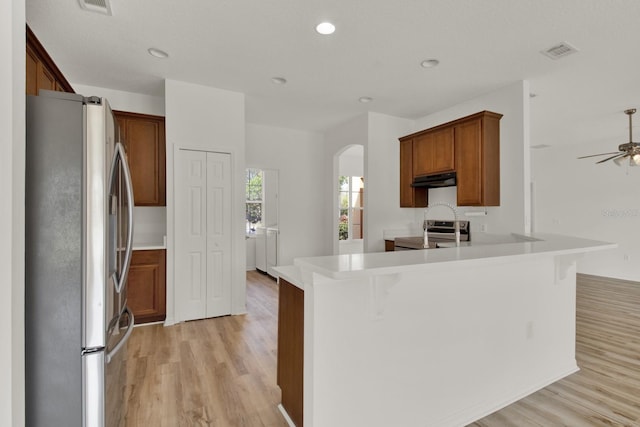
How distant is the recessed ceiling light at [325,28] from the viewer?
98.9 inches

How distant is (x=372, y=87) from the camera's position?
380 centimetres

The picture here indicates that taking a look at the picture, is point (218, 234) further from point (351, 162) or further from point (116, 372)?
point (351, 162)

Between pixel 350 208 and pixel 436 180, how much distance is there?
3087 mm

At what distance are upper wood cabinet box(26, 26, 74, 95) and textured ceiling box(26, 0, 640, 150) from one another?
0.58ft

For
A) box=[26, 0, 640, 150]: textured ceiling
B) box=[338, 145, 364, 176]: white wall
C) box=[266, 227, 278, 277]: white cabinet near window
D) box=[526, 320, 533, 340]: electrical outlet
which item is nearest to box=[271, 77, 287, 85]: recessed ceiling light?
box=[26, 0, 640, 150]: textured ceiling

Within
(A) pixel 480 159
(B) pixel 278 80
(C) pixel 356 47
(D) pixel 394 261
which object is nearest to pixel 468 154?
(A) pixel 480 159

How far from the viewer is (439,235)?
4344 mm

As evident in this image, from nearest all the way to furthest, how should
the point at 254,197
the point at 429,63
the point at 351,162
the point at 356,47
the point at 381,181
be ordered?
the point at 356,47 → the point at 429,63 → the point at 381,181 → the point at 254,197 → the point at 351,162

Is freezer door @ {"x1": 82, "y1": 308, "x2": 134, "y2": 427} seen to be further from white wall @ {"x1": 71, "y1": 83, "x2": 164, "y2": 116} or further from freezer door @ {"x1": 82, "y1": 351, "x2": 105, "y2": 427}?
white wall @ {"x1": 71, "y1": 83, "x2": 164, "y2": 116}

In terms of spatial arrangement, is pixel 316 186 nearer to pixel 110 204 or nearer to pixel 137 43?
pixel 137 43

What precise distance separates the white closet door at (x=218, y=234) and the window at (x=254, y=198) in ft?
10.4
